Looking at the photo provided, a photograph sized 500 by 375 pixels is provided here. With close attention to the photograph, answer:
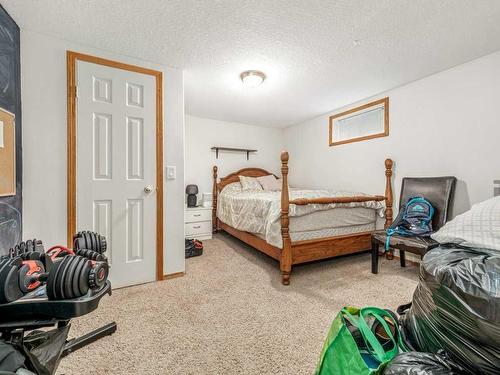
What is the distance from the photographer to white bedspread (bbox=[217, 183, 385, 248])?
2.27 m

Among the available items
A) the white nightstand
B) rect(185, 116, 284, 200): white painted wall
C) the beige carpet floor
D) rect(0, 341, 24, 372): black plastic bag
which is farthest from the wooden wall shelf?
rect(0, 341, 24, 372): black plastic bag

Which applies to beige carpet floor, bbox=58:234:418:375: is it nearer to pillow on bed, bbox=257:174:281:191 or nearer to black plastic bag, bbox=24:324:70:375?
A: black plastic bag, bbox=24:324:70:375

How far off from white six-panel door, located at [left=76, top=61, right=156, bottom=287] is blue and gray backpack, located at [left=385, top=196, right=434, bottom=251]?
7.78ft

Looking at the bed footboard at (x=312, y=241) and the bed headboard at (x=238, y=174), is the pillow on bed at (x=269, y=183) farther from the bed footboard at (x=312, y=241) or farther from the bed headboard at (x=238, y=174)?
the bed footboard at (x=312, y=241)

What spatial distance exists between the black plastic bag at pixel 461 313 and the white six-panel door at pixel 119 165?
2109 millimetres

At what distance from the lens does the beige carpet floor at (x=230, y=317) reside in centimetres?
122

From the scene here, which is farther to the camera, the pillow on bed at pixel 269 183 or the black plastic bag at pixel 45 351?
the pillow on bed at pixel 269 183

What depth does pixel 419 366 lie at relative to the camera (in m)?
0.69

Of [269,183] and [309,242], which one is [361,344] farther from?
[269,183]

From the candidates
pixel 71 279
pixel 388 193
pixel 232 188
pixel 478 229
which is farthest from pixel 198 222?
Result: pixel 478 229

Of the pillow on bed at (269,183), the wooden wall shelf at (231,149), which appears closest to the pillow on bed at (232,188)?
the pillow on bed at (269,183)

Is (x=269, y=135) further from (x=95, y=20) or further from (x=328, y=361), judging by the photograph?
(x=328, y=361)

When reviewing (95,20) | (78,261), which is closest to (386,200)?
(78,261)

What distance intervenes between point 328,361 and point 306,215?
150 centimetres
